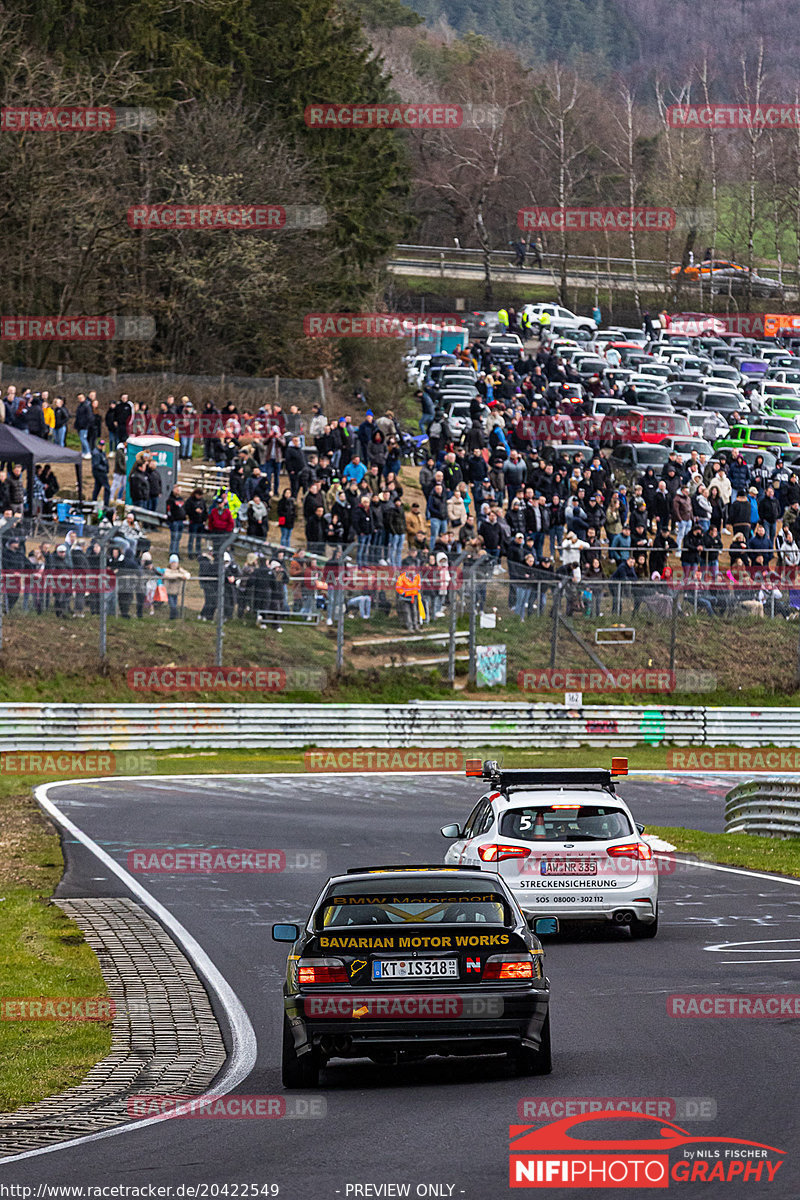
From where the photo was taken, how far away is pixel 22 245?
52.6 m

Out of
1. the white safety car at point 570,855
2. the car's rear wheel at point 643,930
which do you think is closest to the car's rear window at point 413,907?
the white safety car at point 570,855

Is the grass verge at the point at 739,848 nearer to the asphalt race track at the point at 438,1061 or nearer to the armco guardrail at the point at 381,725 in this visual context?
→ the asphalt race track at the point at 438,1061

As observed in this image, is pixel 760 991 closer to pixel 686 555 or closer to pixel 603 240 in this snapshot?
pixel 686 555

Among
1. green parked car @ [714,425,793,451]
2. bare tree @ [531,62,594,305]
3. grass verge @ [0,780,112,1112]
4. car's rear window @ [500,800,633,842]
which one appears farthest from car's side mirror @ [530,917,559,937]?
bare tree @ [531,62,594,305]

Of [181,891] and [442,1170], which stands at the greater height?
[442,1170]

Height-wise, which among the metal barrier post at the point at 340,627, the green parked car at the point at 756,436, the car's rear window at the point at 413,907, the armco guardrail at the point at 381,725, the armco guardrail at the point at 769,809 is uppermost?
the car's rear window at the point at 413,907

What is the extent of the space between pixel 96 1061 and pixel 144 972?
2.89 meters

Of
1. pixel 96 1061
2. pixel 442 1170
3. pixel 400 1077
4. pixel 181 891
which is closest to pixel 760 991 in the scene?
pixel 400 1077

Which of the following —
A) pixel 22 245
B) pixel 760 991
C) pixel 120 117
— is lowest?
pixel 760 991

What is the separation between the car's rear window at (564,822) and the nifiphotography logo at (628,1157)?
277 inches

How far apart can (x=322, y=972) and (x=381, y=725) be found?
2271 cm

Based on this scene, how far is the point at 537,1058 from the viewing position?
370 inches

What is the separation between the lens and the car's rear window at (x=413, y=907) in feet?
31.8

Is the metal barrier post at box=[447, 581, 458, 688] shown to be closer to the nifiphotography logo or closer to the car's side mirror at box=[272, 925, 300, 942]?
the car's side mirror at box=[272, 925, 300, 942]
